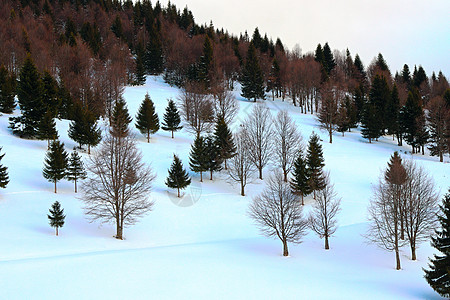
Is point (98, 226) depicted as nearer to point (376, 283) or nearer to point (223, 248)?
point (223, 248)

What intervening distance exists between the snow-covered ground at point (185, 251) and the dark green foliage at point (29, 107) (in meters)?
1.34

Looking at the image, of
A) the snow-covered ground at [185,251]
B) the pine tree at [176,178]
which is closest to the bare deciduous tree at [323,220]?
the snow-covered ground at [185,251]

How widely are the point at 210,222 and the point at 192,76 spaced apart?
55.9 meters

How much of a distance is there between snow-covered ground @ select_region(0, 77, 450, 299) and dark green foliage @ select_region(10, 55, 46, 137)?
134 centimetres

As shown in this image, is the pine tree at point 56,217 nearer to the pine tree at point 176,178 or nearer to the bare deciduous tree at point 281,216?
the pine tree at point 176,178

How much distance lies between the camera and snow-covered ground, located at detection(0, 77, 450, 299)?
13992 millimetres

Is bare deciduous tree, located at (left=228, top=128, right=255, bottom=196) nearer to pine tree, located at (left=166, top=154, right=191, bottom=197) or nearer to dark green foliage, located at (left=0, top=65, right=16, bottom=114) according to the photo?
pine tree, located at (left=166, top=154, right=191, bottom=197)

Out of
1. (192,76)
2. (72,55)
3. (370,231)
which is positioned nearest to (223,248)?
(370,231)

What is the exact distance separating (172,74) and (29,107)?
1943 inches

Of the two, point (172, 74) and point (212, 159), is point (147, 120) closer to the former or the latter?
point (212, 159)

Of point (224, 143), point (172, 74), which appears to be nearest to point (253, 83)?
point (172, 74)

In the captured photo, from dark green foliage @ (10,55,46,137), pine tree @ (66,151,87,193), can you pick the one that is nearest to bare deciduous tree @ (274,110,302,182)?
pine tree @ (66,151,87,193)

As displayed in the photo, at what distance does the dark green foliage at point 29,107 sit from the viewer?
36.2 meters

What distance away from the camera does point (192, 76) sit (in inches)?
3041
